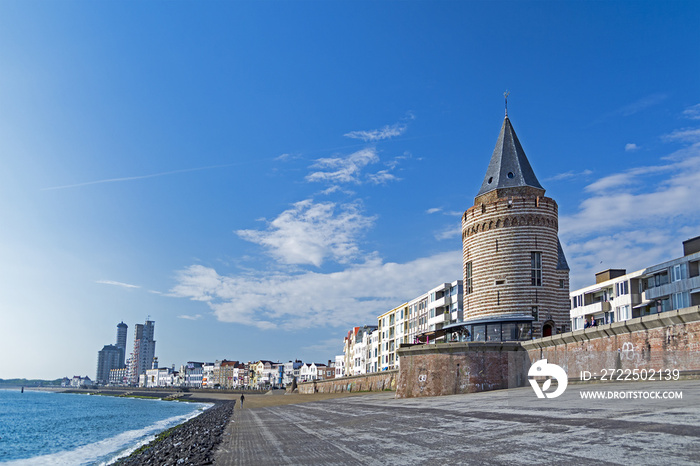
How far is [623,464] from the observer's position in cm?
918

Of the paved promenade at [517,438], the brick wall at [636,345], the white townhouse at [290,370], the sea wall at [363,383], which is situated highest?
the brick wall at [636,345]

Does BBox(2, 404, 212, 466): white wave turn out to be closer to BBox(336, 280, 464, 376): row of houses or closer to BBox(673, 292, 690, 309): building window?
BBox(336, 280, 464, 376): row of houses

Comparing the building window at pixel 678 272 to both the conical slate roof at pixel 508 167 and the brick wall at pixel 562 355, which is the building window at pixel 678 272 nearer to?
the conical slate roof at pixel 508 167

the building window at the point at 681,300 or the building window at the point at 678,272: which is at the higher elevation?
the building window at the point at 678,272

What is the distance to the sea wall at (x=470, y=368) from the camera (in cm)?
3575

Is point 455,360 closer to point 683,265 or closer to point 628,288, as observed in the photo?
point 683,265

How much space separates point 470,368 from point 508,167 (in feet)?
59.2

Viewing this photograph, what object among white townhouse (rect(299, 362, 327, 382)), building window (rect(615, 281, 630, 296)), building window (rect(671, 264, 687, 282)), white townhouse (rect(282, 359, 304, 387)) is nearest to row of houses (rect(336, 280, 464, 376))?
building window (rect(615, 281, 630, 296))

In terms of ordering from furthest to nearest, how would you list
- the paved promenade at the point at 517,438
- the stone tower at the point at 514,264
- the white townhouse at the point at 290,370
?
1. the white townhouse at the point at 290,370
2. the stone tower at the point at 514,264
3. the paved promenade at the point at 517,438

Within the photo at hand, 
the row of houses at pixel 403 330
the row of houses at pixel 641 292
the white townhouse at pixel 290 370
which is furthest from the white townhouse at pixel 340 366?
the row of houses at pixel 641 292

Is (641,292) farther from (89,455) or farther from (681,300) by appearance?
(89,455)

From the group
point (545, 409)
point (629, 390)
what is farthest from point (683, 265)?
point (545, 409)

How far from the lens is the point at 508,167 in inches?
1783

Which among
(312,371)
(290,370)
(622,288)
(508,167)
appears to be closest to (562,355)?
(508,167)
